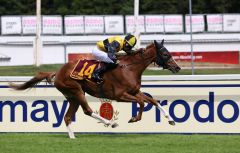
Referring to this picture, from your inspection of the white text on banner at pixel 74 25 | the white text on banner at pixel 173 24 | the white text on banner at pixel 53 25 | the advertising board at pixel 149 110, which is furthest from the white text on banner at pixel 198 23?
the advertising board at pixel 149 110

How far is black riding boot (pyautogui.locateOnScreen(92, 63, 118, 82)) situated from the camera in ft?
39.3

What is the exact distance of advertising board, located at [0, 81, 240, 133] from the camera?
1230 centimetres

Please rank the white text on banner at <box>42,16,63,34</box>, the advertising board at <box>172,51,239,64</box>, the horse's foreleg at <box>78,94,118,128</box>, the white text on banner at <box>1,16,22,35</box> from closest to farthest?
the horse's foreleg at <box>78,94,118,128</box> → the advertising board at <box>172,51,239,64</box> → the white text on banner at <box>42,16,63,34</box> → the white text on banner at <box>1,16,22,35</box>

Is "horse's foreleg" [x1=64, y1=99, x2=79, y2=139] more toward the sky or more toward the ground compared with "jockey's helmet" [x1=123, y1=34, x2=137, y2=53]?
more toward the ground

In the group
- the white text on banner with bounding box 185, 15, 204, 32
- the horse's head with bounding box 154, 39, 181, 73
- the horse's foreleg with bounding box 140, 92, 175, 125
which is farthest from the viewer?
the white text on banner with bounding box 185, 15, 204, 32

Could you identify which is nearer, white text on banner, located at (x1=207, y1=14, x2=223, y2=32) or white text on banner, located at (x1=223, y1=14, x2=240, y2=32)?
white text on banner, located at (x1=207, y1=14, x2=223, y2=32)

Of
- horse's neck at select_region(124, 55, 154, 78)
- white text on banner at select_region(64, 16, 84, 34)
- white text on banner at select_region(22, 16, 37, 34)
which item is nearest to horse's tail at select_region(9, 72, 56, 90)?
horse's neck at select_region(124, 55, 154, 78)

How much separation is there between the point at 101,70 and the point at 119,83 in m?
0.35

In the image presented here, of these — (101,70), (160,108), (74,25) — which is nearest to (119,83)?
(101,70)

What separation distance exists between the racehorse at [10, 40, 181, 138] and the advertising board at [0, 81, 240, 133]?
50 centimetres

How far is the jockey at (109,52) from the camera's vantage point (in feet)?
39.4

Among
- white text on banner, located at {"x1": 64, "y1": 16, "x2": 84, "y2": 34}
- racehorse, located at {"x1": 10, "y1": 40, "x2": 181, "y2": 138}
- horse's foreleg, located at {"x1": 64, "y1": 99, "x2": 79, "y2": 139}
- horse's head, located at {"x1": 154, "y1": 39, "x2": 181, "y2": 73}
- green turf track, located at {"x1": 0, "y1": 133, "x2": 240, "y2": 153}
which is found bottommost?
green turf track, located at {"x1": 0, "y1": 133, "x2": 240, "y2": 153}

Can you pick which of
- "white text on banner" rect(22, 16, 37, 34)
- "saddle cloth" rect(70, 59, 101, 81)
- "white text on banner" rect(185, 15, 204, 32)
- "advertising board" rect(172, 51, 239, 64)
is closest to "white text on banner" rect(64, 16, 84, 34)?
"white text on banner" rect(22, 16, 37, 34)

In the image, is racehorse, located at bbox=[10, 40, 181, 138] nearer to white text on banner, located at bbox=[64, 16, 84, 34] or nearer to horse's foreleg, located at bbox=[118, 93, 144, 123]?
horse's foreleg, located at bbox=[118, 93, 144, 123]
